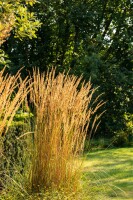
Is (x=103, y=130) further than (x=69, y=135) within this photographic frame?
Yes

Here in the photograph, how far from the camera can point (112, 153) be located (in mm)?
8867

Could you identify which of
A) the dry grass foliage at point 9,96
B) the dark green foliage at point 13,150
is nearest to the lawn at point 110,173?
the dark green foliage at point 13,150

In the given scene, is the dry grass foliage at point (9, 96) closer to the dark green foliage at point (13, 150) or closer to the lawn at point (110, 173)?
the dark green foliage at point (13, 150)

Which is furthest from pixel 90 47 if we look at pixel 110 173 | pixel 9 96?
pixel 9 96

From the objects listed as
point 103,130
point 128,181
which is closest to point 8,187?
point 128,181

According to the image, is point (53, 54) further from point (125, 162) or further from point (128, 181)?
point (128, 181)

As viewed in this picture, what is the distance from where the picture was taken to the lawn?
4.51m

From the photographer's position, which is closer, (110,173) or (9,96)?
(9,96)

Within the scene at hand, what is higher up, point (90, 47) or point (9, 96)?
point (9, 96)

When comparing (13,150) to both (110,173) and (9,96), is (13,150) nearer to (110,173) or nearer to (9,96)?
(9,96)

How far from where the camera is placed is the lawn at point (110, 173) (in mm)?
4508

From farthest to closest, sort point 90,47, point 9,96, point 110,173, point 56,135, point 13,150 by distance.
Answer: point 90,47 → point 110,173 → point 13,150 → point 56,135 → point 9,96

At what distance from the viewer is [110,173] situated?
6.47 m

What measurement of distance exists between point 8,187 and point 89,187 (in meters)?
0.77
